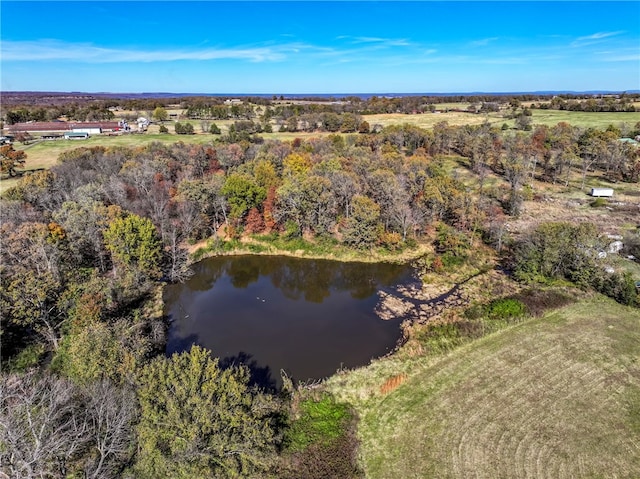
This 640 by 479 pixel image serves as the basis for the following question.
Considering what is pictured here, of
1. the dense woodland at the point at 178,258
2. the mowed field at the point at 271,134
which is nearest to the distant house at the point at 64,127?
the mowed field at the point at 271,134

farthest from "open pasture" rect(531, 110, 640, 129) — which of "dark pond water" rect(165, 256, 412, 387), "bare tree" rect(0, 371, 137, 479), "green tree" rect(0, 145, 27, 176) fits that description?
"green tree" rect(0, 145, 27, 176)

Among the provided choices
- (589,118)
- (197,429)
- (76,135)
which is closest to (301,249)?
(197,429)

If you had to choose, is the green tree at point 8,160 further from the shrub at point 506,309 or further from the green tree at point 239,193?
the shrub at point 506,309

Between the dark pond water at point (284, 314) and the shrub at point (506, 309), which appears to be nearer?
the dark pond water at point (284, 314)

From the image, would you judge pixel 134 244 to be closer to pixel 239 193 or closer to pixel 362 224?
pixel 239 193

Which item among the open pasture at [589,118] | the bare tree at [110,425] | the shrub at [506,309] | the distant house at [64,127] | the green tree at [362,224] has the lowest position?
the shrub at [506,309]

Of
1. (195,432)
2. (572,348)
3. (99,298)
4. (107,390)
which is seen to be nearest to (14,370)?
(99,298)
